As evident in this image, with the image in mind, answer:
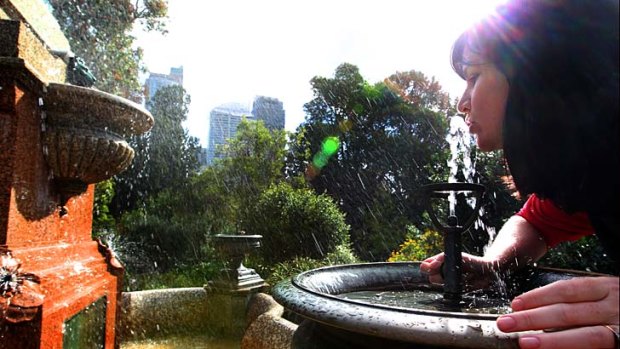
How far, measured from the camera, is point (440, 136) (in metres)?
22.0

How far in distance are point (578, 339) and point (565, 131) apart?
0.33 meters

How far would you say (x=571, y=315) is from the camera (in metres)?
0.64

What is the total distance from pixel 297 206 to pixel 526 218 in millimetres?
9461

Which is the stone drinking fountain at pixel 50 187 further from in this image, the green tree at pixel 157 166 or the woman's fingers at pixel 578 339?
the green tree at pixel 157 166

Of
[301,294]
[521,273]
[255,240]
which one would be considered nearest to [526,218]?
[521,273]

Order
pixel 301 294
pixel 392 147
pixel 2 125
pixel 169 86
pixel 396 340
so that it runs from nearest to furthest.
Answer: pixel 396 340, pixel 301 294, pixel 2 125, pixel 392 147, pixel 169 86

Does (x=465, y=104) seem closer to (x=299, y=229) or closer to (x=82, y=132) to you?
(x=82, y=132)

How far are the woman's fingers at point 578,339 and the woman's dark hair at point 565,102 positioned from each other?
0.17 meters

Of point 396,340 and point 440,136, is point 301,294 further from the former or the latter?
point 440,136

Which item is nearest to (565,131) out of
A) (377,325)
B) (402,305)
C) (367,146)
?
(377,325)

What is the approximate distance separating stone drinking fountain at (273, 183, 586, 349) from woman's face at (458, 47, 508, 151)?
16.6 inches

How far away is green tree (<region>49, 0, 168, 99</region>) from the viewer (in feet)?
40.1

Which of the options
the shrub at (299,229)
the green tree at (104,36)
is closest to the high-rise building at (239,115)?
the green tree at (104,36)

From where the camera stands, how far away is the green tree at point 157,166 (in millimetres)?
16703
